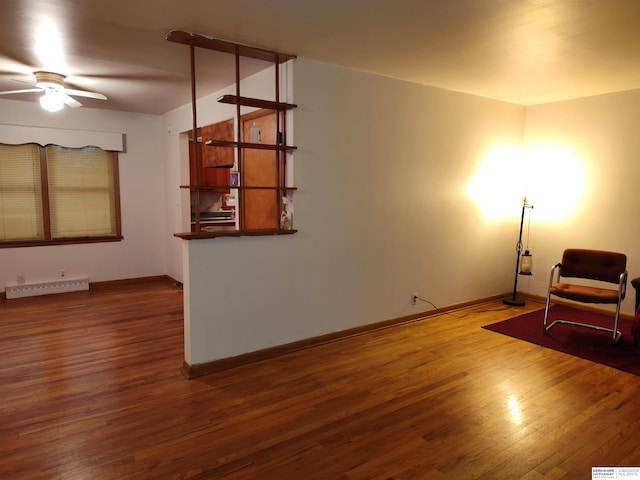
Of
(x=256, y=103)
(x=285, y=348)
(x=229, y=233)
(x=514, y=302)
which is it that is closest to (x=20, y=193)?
(x=229, y=233)

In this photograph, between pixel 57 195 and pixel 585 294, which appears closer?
pixel 585 294

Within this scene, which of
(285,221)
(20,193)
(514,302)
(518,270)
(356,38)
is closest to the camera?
(356,38)

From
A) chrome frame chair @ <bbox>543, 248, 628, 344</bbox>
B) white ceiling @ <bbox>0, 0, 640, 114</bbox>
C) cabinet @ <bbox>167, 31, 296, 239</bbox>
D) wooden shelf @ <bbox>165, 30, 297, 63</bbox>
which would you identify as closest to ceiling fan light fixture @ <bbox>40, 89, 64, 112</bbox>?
white ceiling @ <bbox>0, 0, 640, 114</bbox>

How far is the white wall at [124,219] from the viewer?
530 cm

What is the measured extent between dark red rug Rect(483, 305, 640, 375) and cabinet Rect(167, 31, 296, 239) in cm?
250

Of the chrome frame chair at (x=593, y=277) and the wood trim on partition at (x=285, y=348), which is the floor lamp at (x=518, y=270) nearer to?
the chrome frame chair at (x=593, y=277)

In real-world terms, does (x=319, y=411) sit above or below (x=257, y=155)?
below

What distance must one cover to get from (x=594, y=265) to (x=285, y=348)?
3.15 m

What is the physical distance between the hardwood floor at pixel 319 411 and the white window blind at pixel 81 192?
2.02 meters

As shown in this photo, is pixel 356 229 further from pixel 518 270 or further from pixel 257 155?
pixel 518 270

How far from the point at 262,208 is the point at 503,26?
241 centimetres

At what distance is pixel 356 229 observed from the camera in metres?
3.86

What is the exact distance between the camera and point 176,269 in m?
5.93

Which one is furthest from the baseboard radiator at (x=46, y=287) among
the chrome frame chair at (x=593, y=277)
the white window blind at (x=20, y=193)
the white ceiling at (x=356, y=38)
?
the chrome frame chair at (x=593, y=277)
